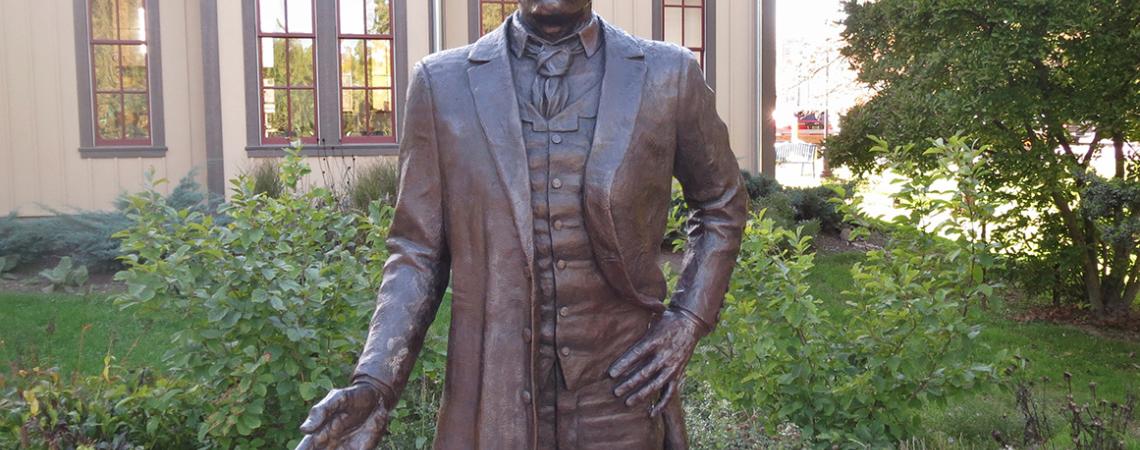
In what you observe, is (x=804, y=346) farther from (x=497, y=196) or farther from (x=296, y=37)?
(x=296, y=37)

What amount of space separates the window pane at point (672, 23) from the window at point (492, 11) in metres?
2.13

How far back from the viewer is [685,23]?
15.9m

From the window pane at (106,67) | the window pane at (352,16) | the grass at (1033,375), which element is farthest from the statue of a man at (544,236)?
the window pane at (106,67)

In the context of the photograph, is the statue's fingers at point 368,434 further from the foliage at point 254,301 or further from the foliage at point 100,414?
the foliage at point 100,414

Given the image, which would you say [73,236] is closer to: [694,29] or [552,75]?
[694,29]

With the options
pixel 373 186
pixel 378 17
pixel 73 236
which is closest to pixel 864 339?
pixel 373 186

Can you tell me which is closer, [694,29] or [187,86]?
[187,86]

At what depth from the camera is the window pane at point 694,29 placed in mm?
15930

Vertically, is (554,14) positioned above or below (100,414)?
above

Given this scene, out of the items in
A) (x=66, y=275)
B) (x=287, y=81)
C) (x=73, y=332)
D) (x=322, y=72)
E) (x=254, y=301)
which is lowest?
(x=73, y=332)

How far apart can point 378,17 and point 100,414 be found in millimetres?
9611

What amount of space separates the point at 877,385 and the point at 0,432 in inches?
160

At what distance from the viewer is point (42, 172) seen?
13.8 meters

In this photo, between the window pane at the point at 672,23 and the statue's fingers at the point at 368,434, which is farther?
the window pane at the point at 672,23
